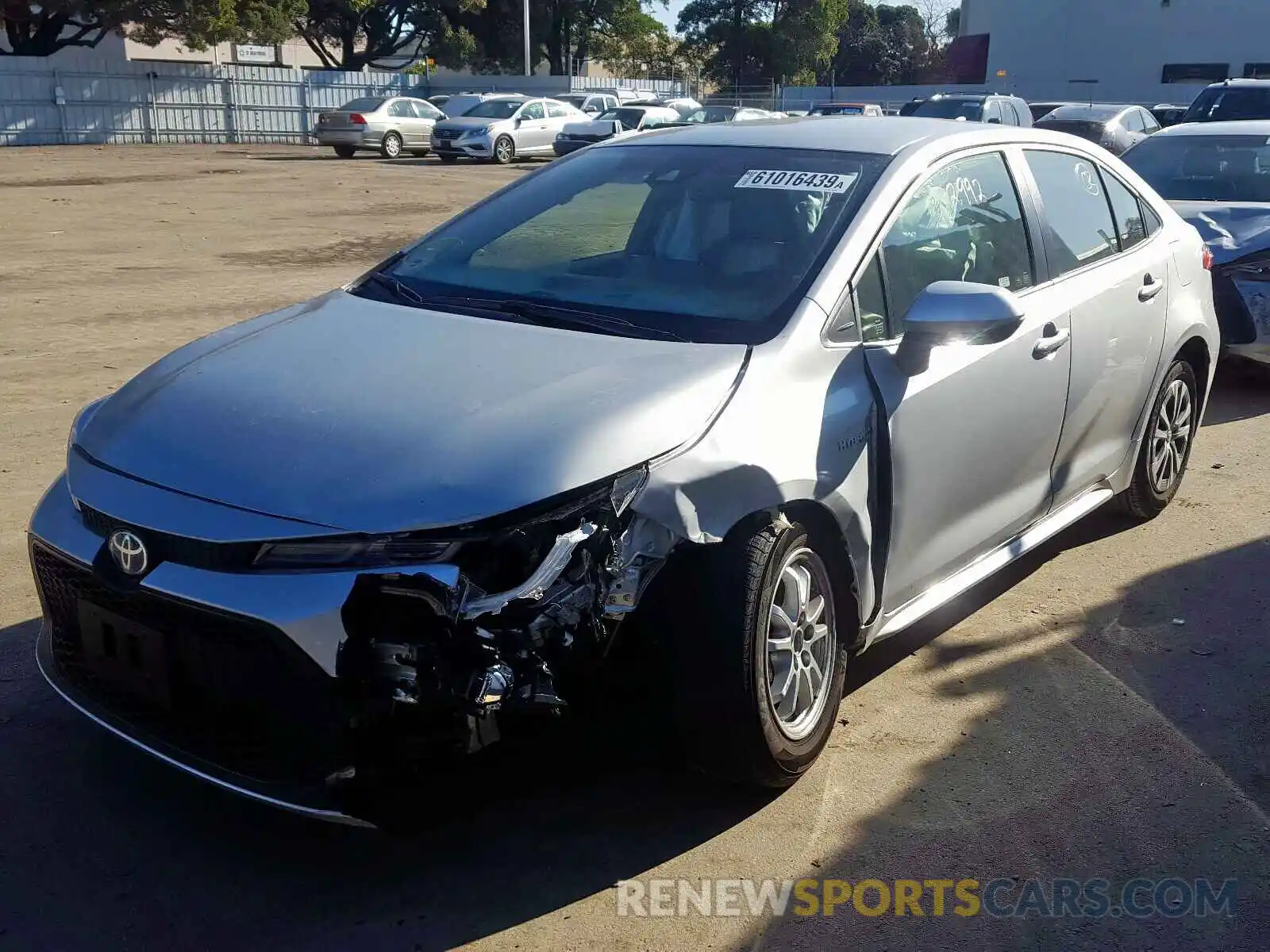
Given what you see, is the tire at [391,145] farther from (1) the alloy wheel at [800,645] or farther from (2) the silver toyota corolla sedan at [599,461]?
(1) the alloy wheel at [800,645]

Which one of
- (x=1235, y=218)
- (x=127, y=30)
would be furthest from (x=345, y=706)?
(x=127, y=30)

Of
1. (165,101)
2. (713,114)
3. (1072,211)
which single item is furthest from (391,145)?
(1072,211)

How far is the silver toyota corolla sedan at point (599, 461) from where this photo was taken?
2.75m

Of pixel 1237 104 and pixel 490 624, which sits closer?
pixel 490 624

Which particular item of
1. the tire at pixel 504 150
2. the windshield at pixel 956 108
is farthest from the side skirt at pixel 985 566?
the tire at pixel 504 150

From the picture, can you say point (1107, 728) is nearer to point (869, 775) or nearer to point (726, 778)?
point (869, 775)

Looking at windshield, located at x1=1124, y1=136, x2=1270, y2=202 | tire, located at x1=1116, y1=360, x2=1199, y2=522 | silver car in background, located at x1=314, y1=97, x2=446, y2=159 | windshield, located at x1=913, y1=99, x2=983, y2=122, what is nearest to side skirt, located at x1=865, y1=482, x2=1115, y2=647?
tire, located at x1=1116, y1=360, x2=1199, y2=522

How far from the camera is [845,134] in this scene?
14.0 ft

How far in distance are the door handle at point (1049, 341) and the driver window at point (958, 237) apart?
172 millimetres

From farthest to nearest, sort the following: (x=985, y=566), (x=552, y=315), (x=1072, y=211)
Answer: (x=1072, y=211) → (x=985, y=566) → (x=552, y=315)

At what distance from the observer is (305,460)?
2893mm

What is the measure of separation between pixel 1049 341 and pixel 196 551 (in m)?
2.80

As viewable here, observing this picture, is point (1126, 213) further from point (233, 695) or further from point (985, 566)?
point (233, 695)

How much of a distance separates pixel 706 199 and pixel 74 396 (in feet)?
15.1
